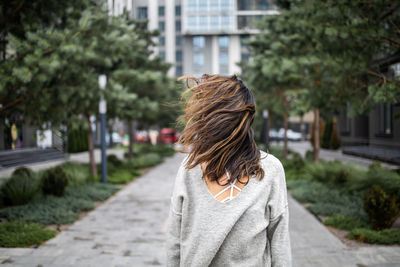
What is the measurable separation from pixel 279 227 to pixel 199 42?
6506cm

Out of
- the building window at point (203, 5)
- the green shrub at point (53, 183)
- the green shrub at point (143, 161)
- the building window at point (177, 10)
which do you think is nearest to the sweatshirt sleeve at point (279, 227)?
the green shrub at point (53, 183)

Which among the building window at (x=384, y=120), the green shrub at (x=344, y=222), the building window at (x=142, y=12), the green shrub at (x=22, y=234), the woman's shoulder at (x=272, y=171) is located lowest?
the green shrub at (x=344, y=222)

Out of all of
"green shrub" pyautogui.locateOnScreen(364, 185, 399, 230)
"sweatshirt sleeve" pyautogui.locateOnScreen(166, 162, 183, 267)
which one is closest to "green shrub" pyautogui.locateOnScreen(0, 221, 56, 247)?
"sweatshirt sleeve" pyautogui.locateOnScreen(166, 162, 183, 267)

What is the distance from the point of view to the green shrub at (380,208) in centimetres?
597

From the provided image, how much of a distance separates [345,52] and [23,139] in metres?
17.7

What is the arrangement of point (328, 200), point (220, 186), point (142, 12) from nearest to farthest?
point (220, 186) → point (328, 200) → point (142, 12)

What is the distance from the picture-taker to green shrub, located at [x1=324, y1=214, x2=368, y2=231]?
6.46 m

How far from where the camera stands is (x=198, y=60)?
66375mm

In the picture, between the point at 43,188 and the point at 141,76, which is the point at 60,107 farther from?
the point at 141,76

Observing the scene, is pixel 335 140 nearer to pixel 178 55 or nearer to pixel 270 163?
pixel 270 163

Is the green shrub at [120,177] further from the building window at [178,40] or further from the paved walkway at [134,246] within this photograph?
the building window at [178,40]

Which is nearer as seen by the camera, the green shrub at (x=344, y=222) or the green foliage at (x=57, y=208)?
the green shrub at (x=344, y=222)

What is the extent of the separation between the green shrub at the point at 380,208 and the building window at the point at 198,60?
61.3 metres

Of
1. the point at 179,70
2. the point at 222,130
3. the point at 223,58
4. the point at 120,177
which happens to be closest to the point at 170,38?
the point at 179,70
